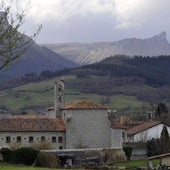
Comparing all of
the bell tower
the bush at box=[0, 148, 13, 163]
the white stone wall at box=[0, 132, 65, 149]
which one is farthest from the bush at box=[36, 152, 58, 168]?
the bell tower

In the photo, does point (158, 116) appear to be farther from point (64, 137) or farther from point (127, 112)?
point (127, 112)

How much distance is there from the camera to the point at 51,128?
8788cm

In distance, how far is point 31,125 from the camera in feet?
289

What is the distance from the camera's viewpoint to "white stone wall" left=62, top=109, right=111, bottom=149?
87188mm

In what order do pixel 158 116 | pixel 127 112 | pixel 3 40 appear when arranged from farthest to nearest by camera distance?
pixel 127 112
pixel 158 116
pixel 3 40

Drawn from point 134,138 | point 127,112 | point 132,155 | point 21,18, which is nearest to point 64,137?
point 132,155

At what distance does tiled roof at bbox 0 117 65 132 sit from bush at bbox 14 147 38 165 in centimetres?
1926

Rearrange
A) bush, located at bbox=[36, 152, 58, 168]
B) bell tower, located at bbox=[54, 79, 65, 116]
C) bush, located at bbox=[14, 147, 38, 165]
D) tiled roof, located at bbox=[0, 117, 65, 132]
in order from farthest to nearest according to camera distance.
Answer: bell tower, located at bbox=[54, 79, 65, 116] → tiled roof, located at bbox=[0, 117, 65, 132] → bush, located at bbox=[14, 147, 38, 165] → bush, located at bbox=[36, 152, 58, 168]

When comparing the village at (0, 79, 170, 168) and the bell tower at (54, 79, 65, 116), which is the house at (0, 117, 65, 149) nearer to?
the village at (0, 79, 170, 168)

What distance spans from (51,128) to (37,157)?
21.6 meters

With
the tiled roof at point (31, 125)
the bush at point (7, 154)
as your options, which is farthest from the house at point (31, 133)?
the bush at point (7, 154)

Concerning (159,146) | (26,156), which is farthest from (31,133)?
(26,156)

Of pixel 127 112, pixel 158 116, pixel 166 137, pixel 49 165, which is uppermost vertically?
pixel 127 112

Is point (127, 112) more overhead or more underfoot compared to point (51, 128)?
more overhead
